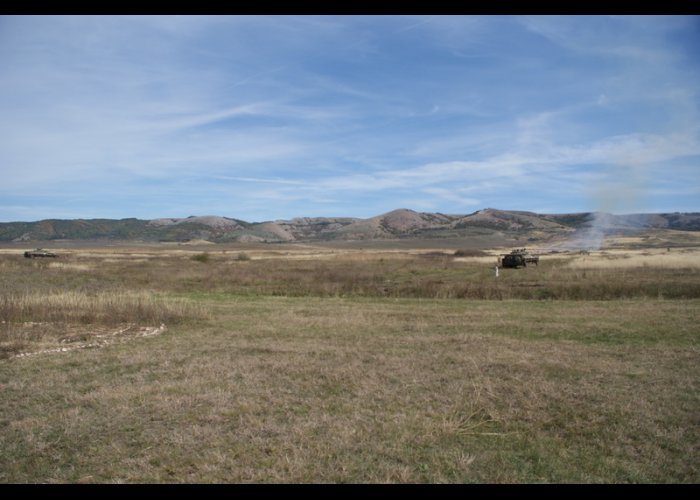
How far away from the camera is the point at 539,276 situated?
32.0 m

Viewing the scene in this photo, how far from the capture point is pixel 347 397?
307 inches

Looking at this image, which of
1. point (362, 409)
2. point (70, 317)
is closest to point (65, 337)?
point (70, 317)

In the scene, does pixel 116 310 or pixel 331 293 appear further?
pixel 331 293

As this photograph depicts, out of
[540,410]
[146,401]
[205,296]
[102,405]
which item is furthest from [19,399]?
[205,296]

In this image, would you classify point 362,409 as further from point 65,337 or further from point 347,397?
point 65,337

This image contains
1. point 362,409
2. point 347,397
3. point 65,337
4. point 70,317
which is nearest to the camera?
point 362,409

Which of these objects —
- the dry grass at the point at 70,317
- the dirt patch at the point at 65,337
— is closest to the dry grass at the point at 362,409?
the dirt patch at the point at 65,337

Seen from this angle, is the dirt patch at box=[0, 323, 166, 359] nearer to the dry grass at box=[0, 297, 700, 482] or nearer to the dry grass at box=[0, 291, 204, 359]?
the dry grass at box=[0, 291, 204, 359]

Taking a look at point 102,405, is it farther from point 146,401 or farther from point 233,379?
point 233,379

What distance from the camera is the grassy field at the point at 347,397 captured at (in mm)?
5430
